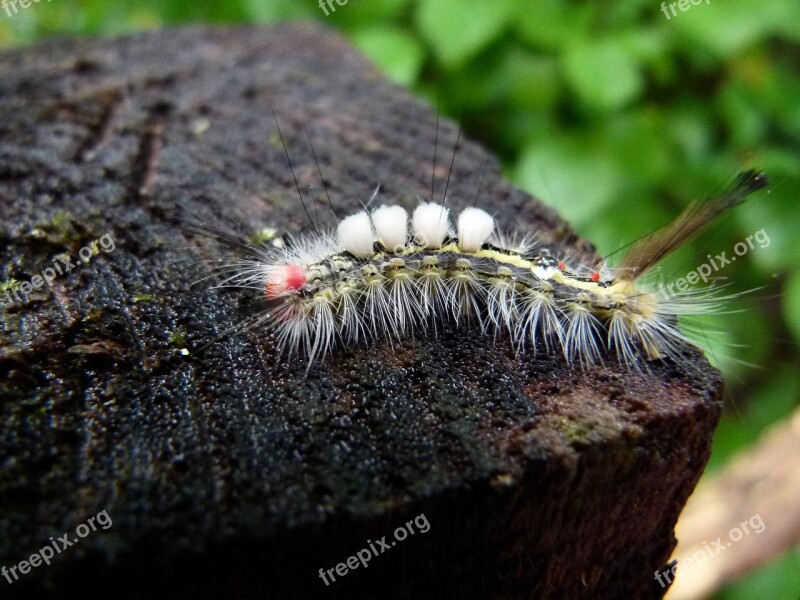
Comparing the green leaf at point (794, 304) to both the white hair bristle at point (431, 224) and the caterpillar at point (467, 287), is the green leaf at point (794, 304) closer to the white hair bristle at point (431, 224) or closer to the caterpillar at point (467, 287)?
the caterpillar at point (467, 287)

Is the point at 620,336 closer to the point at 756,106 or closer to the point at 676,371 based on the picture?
the point at 676,371

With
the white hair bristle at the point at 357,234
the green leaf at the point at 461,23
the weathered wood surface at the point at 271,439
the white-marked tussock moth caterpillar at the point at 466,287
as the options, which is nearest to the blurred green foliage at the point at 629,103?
the green leaf at the point at 461,23

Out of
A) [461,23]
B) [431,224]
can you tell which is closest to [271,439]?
[431,224]

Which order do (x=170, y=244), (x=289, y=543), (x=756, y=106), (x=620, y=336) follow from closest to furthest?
(x=289, y=543) < (x=620, y=336) < (x=170, y=244) < (x=756, y=106)

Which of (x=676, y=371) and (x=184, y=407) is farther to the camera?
(x=676, y=371)

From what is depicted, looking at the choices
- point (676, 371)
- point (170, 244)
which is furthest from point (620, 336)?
point (170, 244)

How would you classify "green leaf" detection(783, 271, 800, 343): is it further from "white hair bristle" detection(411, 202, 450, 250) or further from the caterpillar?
"white hair bristle" detection(411, 202, 450, 250)
